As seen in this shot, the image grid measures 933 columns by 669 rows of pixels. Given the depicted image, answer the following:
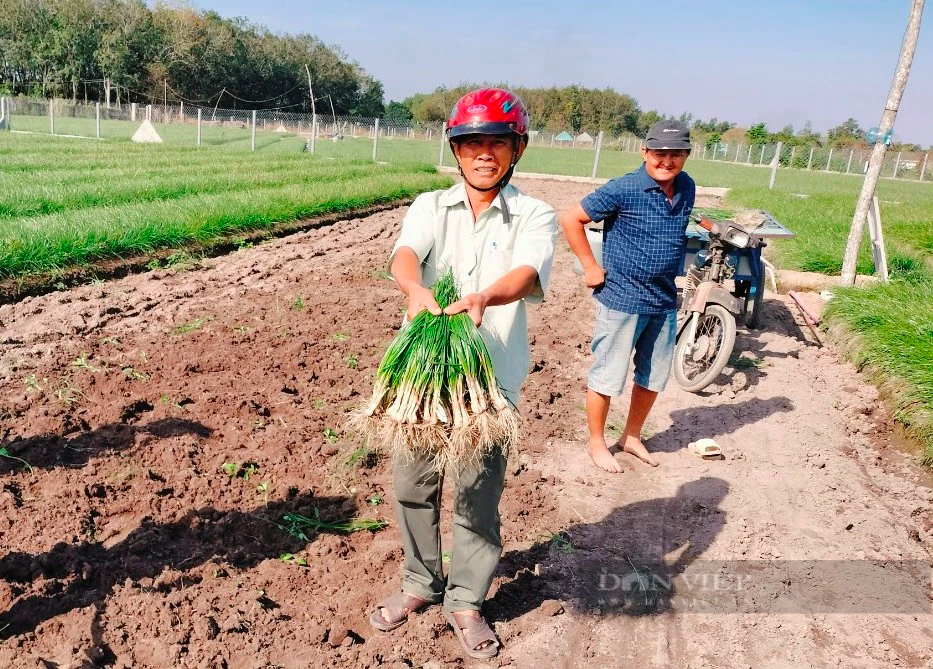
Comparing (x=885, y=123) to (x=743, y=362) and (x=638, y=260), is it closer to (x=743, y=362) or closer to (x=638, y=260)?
(x=743, y=362)

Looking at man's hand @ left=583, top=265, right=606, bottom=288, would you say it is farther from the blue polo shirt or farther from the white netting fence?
the white netting fence

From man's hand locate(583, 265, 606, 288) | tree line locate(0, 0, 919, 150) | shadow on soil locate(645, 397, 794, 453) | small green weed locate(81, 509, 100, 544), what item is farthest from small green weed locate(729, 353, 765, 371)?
tree line locate(0, 0, 919, 150)

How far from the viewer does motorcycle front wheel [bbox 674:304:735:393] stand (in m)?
5.44

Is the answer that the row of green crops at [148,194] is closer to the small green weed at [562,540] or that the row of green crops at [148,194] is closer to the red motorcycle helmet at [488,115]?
the small green weed at [562,540]

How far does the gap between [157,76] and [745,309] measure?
69628mm

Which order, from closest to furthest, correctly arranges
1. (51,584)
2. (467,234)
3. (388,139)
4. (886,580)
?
(467,234) → (51,584) → (886,580) → (388,139)

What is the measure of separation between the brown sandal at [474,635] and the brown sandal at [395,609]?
166mm

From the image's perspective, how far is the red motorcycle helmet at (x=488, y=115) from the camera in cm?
241

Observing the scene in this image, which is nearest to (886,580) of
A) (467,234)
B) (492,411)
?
(492,411)

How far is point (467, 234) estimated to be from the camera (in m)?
2.61

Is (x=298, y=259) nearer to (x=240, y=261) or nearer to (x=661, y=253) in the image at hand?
(x=240, y=261)

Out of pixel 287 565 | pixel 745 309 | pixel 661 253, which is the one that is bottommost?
pixel 287 565

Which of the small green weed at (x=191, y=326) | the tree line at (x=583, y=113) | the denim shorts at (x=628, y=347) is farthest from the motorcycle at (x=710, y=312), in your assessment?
the tree line at (x=583, y=113)

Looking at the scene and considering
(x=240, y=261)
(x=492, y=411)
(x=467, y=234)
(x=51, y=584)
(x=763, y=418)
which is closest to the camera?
(x=492, y=411)
